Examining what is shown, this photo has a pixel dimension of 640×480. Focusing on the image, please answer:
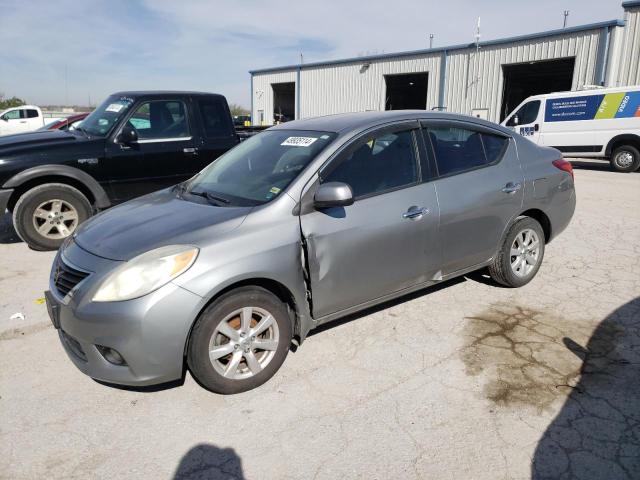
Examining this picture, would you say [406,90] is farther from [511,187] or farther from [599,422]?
[599,422]

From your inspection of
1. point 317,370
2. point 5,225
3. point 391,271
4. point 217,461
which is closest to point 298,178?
point 391,271

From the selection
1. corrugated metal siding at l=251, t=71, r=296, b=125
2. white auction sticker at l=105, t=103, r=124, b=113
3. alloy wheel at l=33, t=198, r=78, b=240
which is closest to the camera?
alloy wheel at l=33, t=198, r=78, b=240

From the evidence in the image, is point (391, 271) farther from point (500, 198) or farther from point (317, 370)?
point (500, 198)

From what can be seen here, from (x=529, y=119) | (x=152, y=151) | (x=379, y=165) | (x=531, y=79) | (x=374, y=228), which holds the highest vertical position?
(x=531, y=79)

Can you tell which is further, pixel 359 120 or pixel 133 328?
pixel 359 120

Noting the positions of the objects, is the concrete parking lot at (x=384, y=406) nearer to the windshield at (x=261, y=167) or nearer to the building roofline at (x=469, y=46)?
the windshield at (x=261, y=167)

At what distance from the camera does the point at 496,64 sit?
66.6 ft

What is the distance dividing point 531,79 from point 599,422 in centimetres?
2737

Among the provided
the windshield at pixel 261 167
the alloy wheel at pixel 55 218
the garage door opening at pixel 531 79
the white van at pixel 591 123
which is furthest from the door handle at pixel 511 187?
the garage door opening at pixel 531 79

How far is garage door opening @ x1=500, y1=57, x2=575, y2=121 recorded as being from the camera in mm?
21625

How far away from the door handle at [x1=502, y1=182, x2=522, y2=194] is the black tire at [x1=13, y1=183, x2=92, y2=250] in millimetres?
4818

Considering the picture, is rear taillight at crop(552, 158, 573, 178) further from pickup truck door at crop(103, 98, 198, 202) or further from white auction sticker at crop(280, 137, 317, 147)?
pickup truck door at crop(103, 98, 198, 202)

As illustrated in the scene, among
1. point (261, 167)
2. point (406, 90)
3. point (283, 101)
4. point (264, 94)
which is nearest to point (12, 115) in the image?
point (264, 94)

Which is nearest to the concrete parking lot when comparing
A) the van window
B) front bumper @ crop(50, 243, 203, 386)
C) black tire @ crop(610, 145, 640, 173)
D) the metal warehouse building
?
front bumper @ crop(50, 243, 203, 386)
